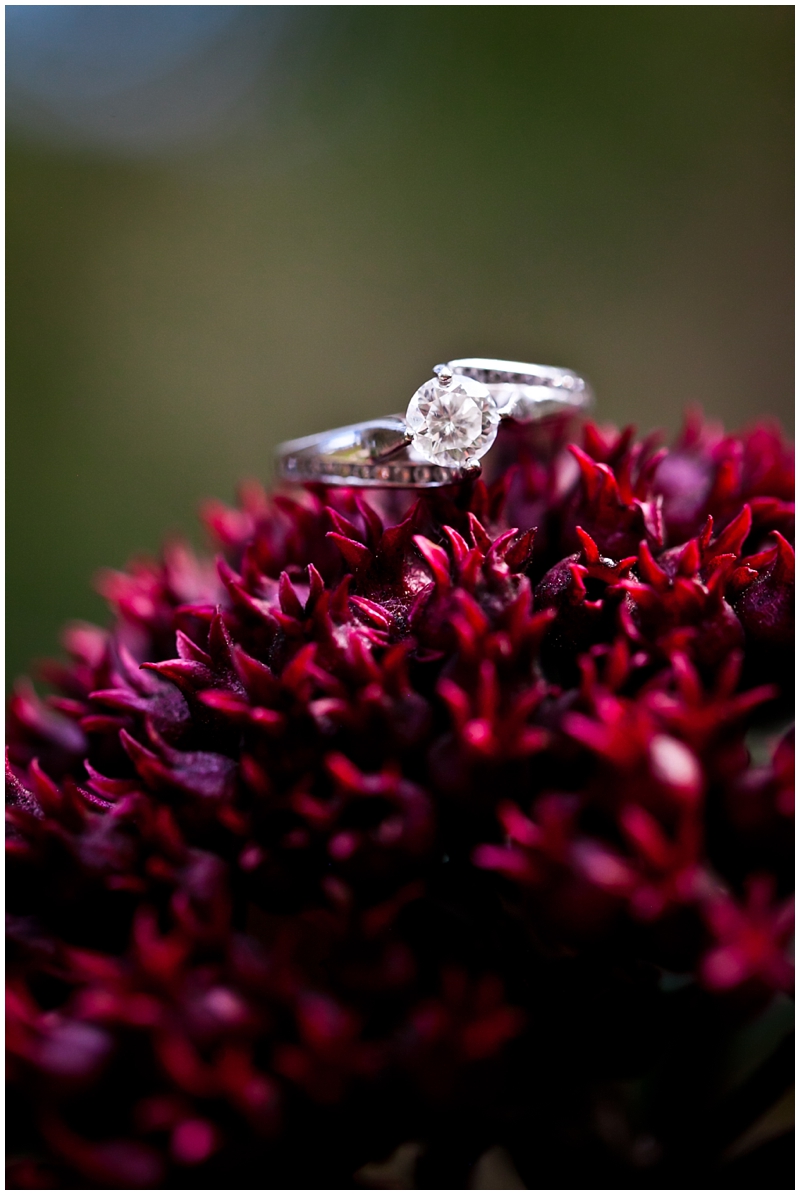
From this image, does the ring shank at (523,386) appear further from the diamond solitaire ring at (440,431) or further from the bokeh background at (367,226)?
the bokeh background at (367,226)

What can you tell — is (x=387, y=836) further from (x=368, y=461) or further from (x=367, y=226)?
(x=367, y=226)

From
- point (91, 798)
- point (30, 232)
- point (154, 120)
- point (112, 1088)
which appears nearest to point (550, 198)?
point (154, 120)

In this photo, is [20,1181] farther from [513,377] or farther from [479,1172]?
[513,377]

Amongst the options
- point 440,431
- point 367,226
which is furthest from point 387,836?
point 367,226

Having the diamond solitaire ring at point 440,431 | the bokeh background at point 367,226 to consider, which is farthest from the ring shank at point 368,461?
→ the bokeh background at point 367,226

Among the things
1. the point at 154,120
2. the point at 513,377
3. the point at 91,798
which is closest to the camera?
the point at 91,798

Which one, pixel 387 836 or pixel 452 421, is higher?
pixel 452 421
